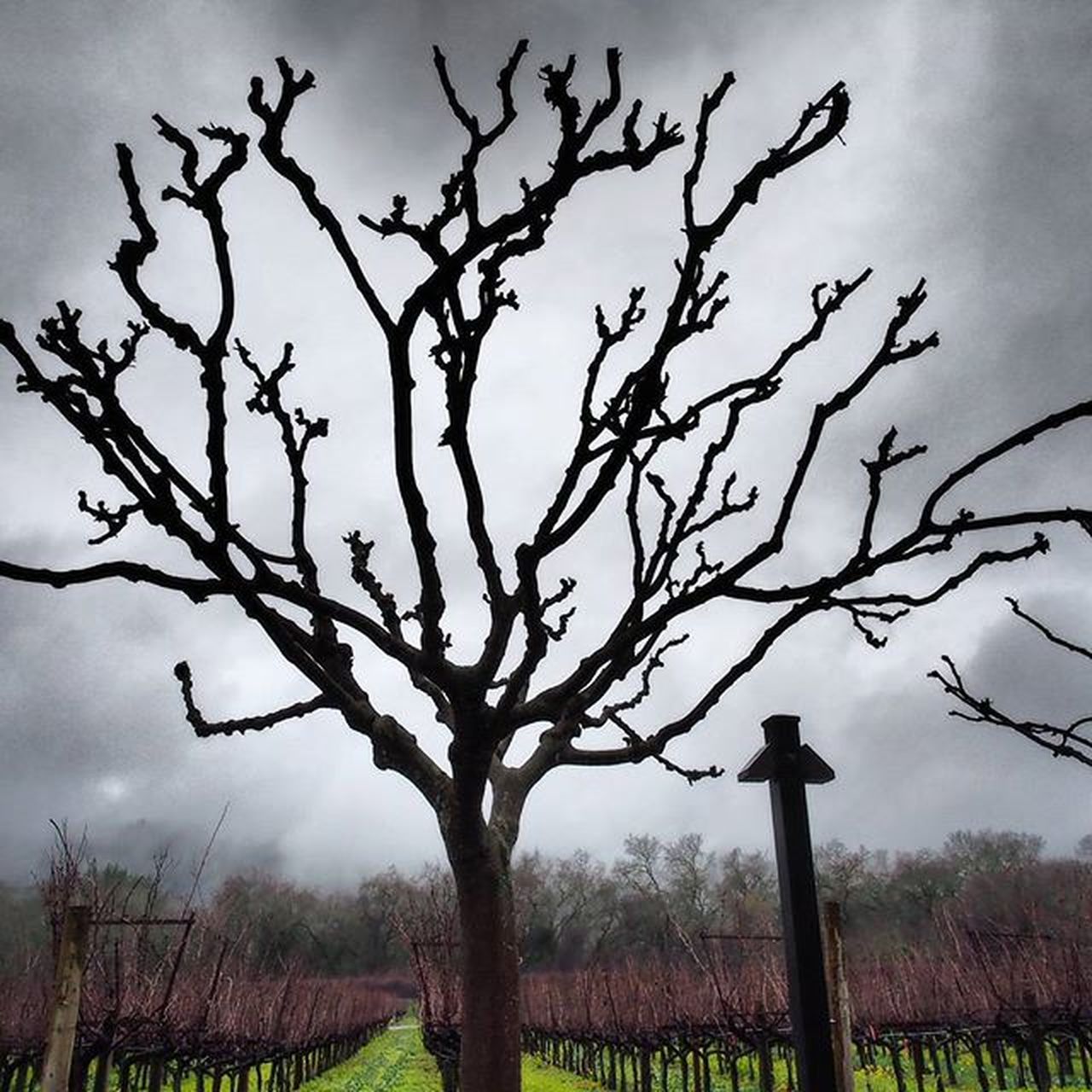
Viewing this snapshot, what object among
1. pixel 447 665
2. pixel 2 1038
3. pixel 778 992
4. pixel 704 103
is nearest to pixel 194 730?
pixel 447 665

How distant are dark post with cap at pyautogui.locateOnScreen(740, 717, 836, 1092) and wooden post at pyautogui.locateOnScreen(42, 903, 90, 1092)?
5.57m

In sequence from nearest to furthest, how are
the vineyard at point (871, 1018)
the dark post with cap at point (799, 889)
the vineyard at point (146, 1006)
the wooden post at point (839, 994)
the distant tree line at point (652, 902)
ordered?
the dark post with cap at point (799, 889) < the wooden post at point (839, 994) < the vineyard at point (146, 1006) < the vineyard at point (871, 1018) < the distant tree line at point (652, 902)

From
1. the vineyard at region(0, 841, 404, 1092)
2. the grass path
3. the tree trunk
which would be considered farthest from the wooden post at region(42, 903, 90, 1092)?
the grass path

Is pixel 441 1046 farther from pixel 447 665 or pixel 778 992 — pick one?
pixel 447 665

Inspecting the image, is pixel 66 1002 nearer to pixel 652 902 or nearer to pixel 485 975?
pixel 485 975

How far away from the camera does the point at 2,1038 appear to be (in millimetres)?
14750

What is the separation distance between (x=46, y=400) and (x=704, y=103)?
1755 millimetres

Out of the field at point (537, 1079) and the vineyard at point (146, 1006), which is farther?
the field at point (537, 1079)

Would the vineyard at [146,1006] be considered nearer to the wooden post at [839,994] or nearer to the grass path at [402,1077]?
the grass path at [402,1077]

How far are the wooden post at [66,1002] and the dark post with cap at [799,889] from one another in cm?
557

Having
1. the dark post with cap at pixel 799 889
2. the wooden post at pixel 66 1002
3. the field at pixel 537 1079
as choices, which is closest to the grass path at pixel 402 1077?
the field at pixel 537 1079

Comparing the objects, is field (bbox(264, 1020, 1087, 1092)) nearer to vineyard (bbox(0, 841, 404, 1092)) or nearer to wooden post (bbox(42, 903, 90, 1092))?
vineyard (bbox(0, 841, 404, 1092))

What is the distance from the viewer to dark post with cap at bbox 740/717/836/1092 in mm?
3609

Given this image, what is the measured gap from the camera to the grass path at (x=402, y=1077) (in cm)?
2345
